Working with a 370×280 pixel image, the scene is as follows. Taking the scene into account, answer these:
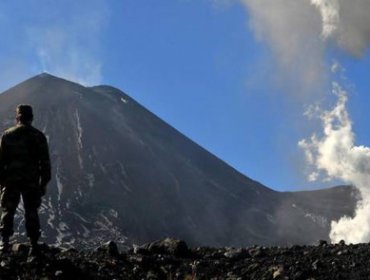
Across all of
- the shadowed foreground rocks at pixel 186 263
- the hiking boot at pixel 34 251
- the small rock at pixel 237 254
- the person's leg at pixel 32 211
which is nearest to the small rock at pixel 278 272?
the shadowed foreground rocks at pixel 186 263

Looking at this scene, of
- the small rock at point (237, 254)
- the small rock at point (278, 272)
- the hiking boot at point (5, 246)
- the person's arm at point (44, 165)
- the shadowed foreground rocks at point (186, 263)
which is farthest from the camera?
the small rock at point (237, 254)

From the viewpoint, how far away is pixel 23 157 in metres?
13.6

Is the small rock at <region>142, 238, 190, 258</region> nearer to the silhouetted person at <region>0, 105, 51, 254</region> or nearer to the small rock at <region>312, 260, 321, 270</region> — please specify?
the silhouetted person at <region>0, 105, 51, 254</region>

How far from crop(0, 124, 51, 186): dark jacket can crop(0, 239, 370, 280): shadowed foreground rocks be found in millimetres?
1585

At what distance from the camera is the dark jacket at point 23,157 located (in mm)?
13461

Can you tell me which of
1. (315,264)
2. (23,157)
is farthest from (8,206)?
(315,264)

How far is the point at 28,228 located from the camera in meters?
13.2

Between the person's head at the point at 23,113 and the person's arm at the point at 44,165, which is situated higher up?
the person's head at the point at 23,113

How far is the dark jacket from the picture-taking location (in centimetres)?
1346

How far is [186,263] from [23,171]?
4.08 meters

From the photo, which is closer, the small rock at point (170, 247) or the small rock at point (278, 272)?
the small rock at point (278, 272)

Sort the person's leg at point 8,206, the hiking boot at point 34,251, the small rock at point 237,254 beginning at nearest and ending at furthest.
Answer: the hiking boot at point 34,251 → the person's leg at point 8,206 → the small rock at point 237,254

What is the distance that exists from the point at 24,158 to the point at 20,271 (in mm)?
2851

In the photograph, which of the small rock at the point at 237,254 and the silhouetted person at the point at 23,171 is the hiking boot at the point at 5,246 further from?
the small rock at the point at 237,254
